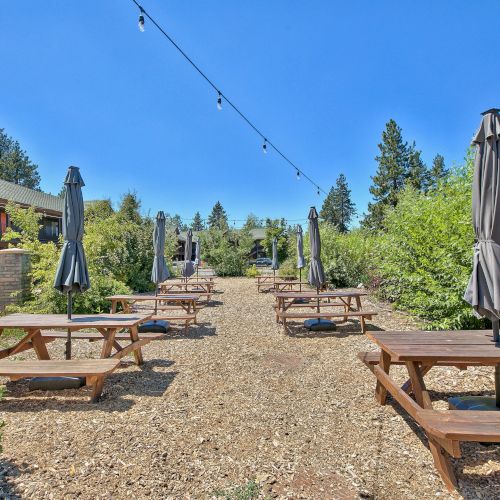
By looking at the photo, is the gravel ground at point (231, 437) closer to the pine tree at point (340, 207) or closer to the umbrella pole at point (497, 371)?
the umbrella pole at point (497, 371)

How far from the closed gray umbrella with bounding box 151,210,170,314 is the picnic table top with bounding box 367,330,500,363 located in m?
5.56

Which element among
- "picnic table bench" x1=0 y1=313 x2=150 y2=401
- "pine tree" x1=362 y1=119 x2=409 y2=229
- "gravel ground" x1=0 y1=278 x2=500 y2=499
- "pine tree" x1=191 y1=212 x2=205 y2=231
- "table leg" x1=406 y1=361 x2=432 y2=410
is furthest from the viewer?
"pine tree" x1=191 y1=212 x2=205 y2=231

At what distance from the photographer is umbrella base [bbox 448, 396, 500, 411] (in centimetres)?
288

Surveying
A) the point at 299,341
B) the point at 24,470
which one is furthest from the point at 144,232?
the point at 24,470

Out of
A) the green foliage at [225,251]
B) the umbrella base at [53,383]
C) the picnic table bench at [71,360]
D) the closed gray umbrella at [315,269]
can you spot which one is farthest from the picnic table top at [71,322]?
the green foliage at [225,251]

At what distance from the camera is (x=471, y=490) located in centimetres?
210

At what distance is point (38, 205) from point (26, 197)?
100cm

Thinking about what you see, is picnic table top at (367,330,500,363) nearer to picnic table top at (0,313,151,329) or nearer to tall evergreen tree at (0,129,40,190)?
picnic table top at (0,313,151,329)

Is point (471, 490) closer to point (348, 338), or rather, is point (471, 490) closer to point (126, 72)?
point (348, 338)

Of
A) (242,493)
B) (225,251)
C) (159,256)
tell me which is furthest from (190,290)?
(225,251)

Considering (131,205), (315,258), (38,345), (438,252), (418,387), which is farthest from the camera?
(131,205)

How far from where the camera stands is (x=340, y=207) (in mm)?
65500

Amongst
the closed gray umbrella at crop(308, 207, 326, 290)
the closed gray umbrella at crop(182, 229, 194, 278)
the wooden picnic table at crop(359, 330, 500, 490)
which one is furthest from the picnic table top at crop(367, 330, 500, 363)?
the closed gray umbrella at crop(182, 229, 194, 278)

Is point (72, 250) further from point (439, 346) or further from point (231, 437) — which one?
point (439, 346)
